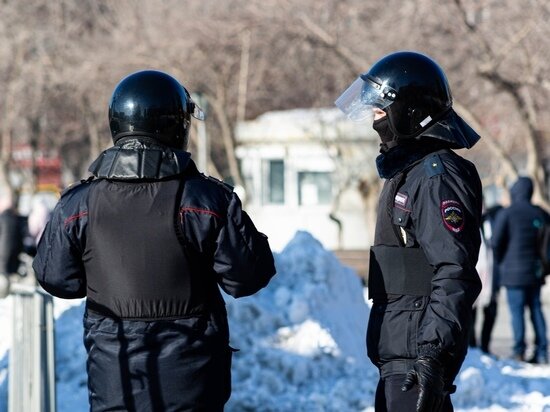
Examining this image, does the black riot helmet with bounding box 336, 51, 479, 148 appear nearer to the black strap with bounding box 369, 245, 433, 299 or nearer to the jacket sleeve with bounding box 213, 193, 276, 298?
the black strap with bounding box 369, 245, 433, 299

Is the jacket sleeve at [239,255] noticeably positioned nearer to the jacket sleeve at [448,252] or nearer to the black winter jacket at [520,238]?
the jacket sleeve at [448,252]

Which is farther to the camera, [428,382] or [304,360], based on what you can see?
[304,360]

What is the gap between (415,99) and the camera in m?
4.25

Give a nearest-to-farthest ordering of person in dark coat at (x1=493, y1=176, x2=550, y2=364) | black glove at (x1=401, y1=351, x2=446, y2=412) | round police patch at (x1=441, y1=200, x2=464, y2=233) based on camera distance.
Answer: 1. black glove at (x1=401, y1=351, x2=446, y2=412)
2. round police patch at (x1=441, y1=200, x2=464, y2=233)
3. person in dark coat at (x1=493, y1=176, x2=550, y2=364)

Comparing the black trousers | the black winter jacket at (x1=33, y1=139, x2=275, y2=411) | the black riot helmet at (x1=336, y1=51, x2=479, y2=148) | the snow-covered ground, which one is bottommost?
the snow-covered ground

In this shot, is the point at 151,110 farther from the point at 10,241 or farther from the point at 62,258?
the point at 10,241

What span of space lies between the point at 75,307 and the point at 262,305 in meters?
1.51

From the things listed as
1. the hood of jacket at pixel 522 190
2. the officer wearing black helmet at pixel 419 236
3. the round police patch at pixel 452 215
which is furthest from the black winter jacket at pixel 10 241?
the round police patch at pixel 452 215

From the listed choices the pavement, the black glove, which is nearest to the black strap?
the black glove

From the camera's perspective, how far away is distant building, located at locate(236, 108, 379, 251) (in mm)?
28172

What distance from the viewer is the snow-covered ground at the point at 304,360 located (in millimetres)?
7816

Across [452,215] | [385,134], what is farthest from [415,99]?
[452,215]

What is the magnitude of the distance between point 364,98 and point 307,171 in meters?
25.7

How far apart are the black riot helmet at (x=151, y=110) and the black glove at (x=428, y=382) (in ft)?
3.85
